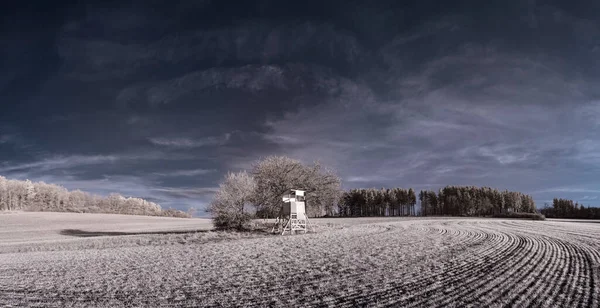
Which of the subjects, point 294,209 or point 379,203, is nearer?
point 294,209

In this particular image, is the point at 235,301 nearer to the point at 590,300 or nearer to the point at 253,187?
the point at 590,300

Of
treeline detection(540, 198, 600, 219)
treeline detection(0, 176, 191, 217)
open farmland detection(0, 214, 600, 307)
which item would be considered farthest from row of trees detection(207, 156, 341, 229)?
treeline detection(540, 198, 600, 219)

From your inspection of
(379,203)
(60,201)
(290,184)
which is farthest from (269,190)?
(60,201)

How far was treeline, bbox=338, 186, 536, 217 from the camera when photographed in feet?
370

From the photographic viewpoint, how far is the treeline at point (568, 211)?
86.9 metres

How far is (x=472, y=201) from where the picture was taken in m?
112

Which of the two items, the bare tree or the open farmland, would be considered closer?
the open farmland

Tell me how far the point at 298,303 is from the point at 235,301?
1.71m

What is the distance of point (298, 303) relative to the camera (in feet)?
29.0

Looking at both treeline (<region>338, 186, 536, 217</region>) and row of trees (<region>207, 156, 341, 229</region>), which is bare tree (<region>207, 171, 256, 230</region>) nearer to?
row of trees (<region>207, 156, 341, 229</region>)

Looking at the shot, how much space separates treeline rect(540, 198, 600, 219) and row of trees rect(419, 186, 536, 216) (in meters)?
9.98

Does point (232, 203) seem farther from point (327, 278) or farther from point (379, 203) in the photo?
point (379, 203)

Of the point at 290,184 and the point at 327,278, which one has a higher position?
the point at 290,184

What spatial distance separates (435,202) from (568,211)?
1423 inches
